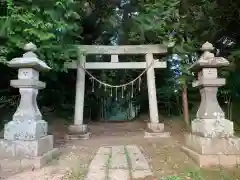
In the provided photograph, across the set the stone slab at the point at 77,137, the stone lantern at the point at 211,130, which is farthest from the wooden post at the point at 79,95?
the stone lantern at the point at 211,130

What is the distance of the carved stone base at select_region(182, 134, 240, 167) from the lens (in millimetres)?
4667

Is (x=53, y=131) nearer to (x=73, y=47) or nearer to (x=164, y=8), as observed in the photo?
(x=73, y=47)

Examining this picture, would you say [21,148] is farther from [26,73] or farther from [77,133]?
[77,133]

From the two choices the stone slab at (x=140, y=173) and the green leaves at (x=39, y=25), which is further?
the green leaves at (x=39, y=25)

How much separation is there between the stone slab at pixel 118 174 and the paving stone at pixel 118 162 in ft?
0.76

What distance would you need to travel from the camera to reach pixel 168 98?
11.0 metres

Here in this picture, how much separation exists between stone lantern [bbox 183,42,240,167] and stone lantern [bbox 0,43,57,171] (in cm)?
291

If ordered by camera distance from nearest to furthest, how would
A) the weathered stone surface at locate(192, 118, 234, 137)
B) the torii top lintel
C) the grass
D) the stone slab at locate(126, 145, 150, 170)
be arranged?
the grass, the stone slab at locate(126, 145, 150, 170), the weathered stone surface at locate(192, 118, 234, 137), the torii top lintel

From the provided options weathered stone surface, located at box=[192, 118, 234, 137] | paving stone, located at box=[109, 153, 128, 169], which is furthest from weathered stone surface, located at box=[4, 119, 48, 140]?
weathered stone surface, located at box=[192, 118, 234, 137]

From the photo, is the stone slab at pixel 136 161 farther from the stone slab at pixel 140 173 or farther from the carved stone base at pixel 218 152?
the carved stone base at pixel 218 152

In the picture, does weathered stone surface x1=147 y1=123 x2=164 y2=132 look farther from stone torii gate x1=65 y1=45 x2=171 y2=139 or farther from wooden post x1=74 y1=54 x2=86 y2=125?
wooden post x1=74 y1=54 x2=86 y2=125

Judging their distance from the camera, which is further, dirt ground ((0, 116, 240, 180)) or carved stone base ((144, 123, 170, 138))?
carved stone base ((144, 123, 170, 138))

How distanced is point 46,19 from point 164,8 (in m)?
4.04

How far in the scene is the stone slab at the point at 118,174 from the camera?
12.6 feet
